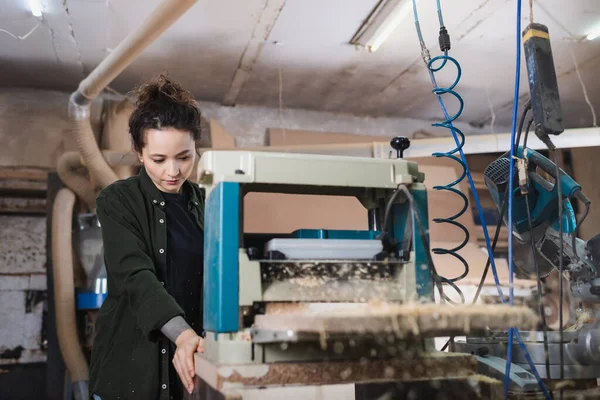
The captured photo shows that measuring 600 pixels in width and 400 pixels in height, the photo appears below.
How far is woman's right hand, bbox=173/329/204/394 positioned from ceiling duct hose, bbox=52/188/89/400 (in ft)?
6.80

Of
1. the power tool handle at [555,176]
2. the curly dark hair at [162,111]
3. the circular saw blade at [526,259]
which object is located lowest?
the circular saw blade at [526,259]

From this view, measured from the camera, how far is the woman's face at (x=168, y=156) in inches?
51.8

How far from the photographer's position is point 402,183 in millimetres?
948

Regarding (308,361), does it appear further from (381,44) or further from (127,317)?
(381,44)

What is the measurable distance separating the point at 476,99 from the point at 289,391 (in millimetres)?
3579

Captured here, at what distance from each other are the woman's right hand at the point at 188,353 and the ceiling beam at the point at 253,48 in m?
1.98

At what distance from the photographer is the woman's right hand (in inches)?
37.4

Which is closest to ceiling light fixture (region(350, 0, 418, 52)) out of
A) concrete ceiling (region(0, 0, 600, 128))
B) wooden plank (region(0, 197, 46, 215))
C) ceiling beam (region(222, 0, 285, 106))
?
concrete ceiling (region(0, 0, 600, 128))

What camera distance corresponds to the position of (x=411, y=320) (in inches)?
26.6

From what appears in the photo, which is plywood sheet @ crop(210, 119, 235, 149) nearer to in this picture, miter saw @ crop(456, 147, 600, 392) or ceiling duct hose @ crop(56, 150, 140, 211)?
ceiling duct hose @ crop(56, 150, 140, 211)

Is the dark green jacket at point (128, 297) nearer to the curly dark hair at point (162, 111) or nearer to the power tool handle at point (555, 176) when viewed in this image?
the curly dark hair at point (162, 111)

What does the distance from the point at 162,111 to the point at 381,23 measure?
1.74 metres

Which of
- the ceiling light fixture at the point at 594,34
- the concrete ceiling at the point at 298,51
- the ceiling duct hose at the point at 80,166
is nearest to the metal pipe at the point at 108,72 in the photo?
the ceiling duct hose at the point at 80,166

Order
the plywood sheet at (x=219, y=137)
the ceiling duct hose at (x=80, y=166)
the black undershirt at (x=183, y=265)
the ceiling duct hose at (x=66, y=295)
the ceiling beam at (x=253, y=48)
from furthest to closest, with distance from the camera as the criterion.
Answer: the plywood sheet at (x=219, y=137) < the ceiling duct hose at (x=80, y=166) < the ceiling duct hose at (x=66, y=295) < the ceiling beam at (x=253, y=48) < the black undershirt at (x=183, y=265)
